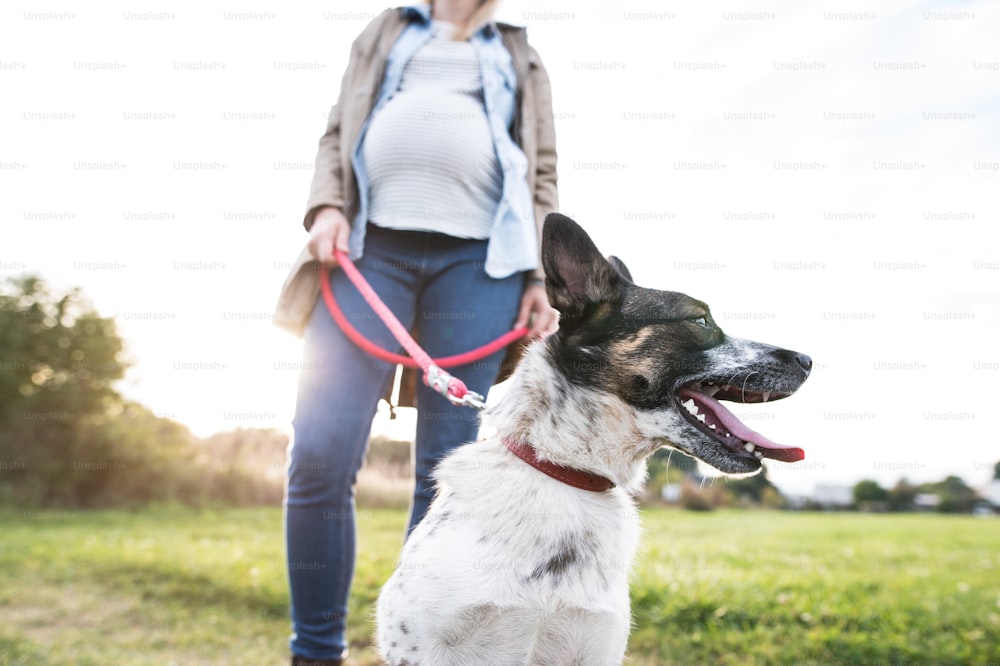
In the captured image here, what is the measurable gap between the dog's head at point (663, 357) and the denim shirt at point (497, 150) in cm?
49

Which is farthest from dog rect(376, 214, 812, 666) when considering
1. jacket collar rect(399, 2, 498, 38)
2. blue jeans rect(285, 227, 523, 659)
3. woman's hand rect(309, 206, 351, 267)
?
jacket collar rect(399, 2, 498, 38)

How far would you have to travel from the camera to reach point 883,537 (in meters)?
9.32

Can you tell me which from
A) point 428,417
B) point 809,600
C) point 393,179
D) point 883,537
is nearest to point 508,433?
point 428,417

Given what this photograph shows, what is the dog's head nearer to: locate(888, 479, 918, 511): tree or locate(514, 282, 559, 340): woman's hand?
locate(514, 282, 559, 340): woman's hand

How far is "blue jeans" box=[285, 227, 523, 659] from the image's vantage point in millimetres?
2639

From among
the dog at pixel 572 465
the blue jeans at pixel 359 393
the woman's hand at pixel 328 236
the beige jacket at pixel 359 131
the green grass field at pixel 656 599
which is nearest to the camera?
the dog at pixel 572 465

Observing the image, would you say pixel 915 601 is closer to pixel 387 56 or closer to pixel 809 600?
pixel 809 600

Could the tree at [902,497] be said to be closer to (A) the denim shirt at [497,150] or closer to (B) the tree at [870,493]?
(B) the tree at [870,493]

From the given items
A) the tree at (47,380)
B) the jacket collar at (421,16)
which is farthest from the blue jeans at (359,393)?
the tree at (47,380)

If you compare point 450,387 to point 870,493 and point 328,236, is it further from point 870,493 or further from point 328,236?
point 870,493

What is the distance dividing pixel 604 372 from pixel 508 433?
35 cm

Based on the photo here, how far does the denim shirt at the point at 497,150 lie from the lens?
2.79m

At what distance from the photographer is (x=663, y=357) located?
2.25m

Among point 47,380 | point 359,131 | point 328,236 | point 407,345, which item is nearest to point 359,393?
point 407,345
